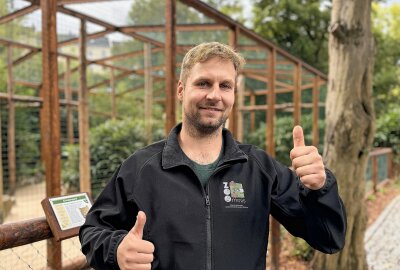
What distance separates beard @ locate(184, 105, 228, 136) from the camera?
163 centimetres

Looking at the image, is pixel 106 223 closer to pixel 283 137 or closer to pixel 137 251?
pixel 137 251

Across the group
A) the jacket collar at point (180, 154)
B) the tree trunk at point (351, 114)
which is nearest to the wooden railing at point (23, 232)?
the jacket collar at point (180, 154)

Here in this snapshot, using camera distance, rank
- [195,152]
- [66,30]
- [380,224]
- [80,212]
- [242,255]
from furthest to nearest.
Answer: [380,224] < [66,30] < [80,212] < [195,152] < [242,255]

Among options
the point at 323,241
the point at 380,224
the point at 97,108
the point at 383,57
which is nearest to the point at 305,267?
the point at 380,224

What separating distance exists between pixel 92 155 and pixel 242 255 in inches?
257

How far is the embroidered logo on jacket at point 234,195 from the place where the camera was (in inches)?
60.7

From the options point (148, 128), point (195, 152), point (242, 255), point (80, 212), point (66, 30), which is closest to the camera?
point (242, 255)

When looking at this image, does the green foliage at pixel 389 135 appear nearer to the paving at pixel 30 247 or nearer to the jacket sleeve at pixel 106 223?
the paving at pixel 30 247

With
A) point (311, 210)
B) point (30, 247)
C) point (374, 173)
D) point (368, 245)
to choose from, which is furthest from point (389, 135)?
point (311, 210)

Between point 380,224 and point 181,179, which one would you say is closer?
point 181,179

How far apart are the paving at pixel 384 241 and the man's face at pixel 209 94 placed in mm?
3978

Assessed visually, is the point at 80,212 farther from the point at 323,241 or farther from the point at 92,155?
the point at 92,155

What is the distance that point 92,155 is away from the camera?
775cm

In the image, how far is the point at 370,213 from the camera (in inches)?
299
